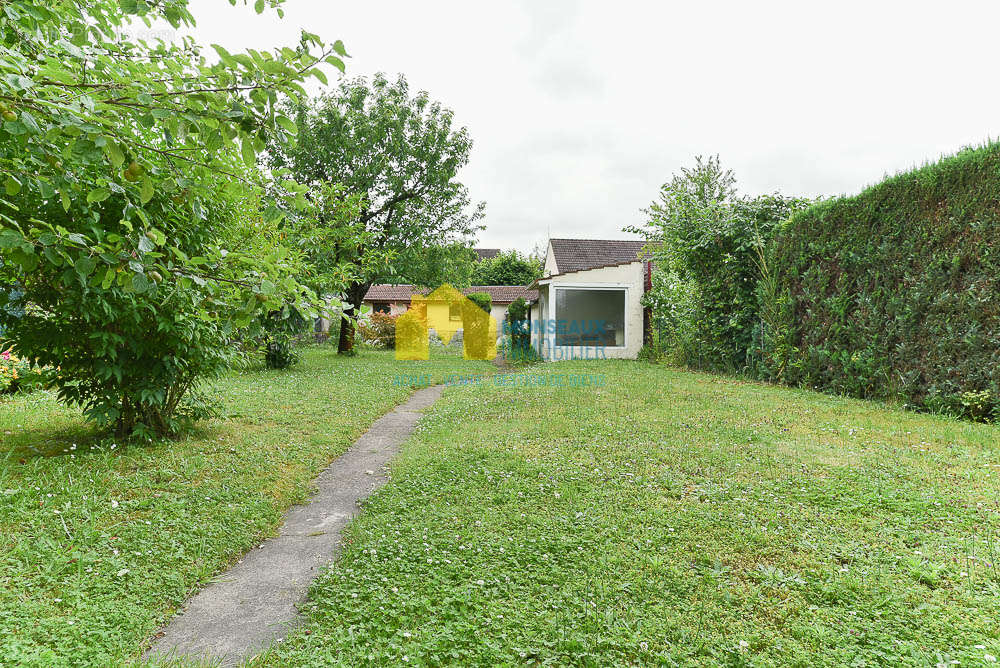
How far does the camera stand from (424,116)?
18516 mm

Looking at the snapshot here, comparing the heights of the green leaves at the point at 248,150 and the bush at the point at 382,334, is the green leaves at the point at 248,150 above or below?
above

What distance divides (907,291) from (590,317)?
13.1 m

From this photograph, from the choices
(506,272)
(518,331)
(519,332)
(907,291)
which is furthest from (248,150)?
(506,272)

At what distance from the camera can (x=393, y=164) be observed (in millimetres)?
17812

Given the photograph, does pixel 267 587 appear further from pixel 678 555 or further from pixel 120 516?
pixel 678 555

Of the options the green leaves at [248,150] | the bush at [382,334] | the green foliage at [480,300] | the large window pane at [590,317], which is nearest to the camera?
the green leaves at [248,150]

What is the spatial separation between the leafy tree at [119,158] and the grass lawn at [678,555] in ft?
5.77

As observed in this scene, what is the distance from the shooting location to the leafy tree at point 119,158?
1592 millimetres

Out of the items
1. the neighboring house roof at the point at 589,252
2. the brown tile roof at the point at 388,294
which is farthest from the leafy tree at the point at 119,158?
the brown tile roof at the point at 388,294

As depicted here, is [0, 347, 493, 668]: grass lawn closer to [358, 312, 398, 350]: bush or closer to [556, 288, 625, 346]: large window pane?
[556, 288, 625, 346]: large window pane

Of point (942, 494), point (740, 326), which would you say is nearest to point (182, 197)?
point (942, 494)

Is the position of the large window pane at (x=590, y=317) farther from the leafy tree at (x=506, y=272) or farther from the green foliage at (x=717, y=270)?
the leafy tree at (x=506, y=272)

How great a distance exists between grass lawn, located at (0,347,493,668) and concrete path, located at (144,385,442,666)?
0.12m

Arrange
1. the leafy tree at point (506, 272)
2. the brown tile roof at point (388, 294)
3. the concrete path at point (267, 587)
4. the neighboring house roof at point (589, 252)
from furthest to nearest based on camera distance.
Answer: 1. the leafy tree at point (506, 272)
2. the brown tile roof at point (388, 294)
3. the neighboring house roof at point (589, 252)
4. the concrete path at point (267, 587)
